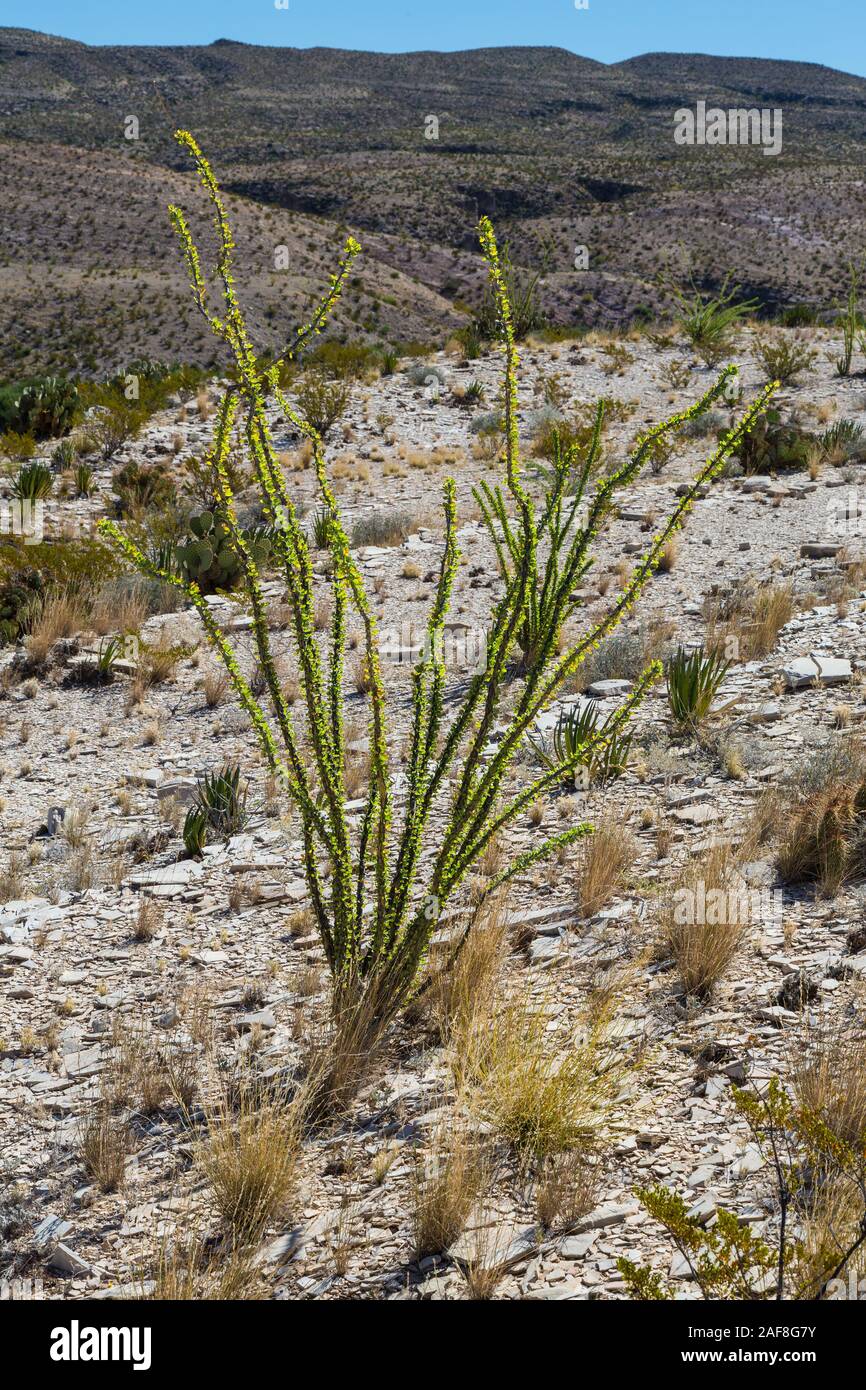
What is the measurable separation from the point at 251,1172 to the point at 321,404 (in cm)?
1243

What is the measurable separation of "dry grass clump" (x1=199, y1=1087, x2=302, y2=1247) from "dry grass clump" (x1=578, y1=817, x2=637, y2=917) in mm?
1645

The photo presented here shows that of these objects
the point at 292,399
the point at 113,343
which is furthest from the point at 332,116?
the point at 292,399

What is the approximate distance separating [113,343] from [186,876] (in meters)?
31.0

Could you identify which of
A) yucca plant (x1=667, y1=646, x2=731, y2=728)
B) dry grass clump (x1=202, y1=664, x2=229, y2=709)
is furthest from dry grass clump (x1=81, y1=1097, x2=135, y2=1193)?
dry grass clump (x1=202, y1=664, x2=229, y2=709)

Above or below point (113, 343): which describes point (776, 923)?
below

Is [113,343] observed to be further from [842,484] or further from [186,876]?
[186,876]

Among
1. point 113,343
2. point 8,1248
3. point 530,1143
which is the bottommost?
point 8,1248

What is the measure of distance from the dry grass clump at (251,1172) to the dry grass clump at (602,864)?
5.40ft

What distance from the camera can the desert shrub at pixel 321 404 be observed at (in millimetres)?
13766

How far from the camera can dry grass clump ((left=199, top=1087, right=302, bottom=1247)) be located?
110 inches

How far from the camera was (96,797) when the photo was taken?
5707 mm

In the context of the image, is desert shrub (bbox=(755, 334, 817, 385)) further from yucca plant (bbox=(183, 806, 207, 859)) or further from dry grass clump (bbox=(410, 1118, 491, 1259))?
dry grass clump (bbox=(410, 1118, 491, 1259))

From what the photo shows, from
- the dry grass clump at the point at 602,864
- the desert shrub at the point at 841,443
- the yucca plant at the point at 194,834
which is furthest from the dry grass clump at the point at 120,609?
the desert shrub at the point at 841,443

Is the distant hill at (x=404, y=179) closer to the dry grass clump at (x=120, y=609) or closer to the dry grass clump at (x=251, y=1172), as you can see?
the dry grass clump at (x=251, y=1172)
